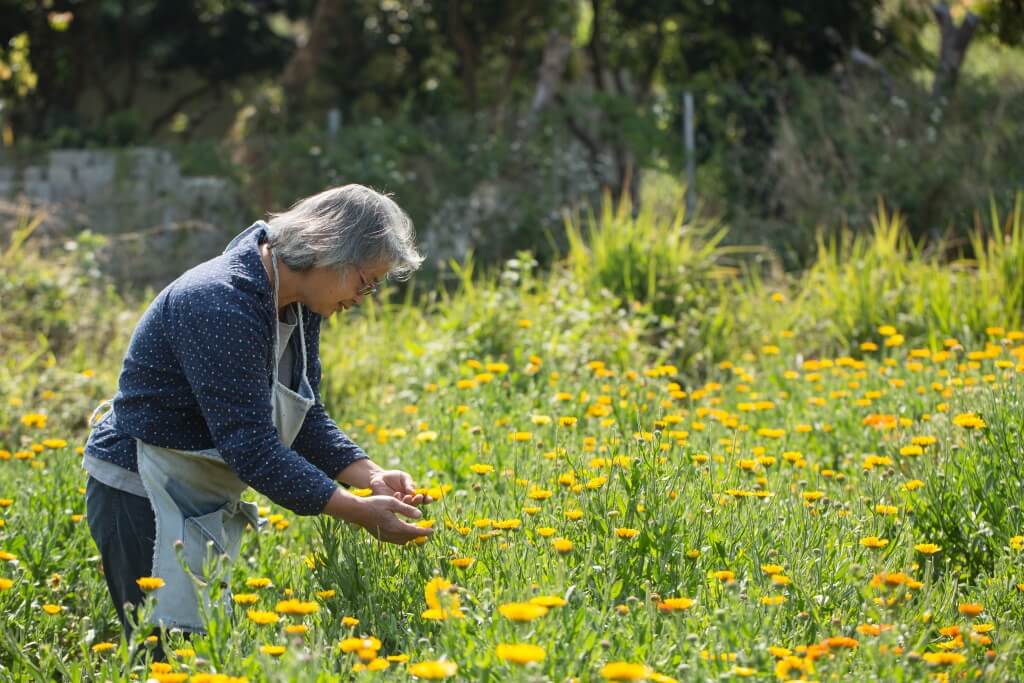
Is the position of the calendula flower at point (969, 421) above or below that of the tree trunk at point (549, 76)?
below

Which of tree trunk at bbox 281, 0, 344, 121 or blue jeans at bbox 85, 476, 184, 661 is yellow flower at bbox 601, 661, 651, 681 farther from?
tree trunk at bbox 281, 0, 344, 121

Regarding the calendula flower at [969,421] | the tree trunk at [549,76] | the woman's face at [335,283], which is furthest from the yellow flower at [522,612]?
the tree trunk at [549,76]

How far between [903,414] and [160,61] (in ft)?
42.0

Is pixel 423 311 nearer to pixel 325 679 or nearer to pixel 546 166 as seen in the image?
pixel 546 166

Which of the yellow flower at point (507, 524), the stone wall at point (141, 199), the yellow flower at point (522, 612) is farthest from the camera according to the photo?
the stone wall at point (141, 199)

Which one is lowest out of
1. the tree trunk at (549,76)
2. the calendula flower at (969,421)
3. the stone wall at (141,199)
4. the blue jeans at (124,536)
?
the stone wall at (141,199)

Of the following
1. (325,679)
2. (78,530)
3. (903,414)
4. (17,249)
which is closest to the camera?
(325,679)

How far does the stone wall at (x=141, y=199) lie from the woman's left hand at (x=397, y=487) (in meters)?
6.67

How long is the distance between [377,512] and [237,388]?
0.42 metres

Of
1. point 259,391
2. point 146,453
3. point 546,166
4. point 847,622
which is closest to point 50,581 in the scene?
point 146,453

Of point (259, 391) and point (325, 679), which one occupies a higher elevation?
point (259, 391)

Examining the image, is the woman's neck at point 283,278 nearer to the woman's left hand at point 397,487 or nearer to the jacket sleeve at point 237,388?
the jacket sleeve at point 237,388

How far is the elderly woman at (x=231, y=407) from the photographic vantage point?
274 centimetres

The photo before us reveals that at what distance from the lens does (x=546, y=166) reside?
10.4 metres
